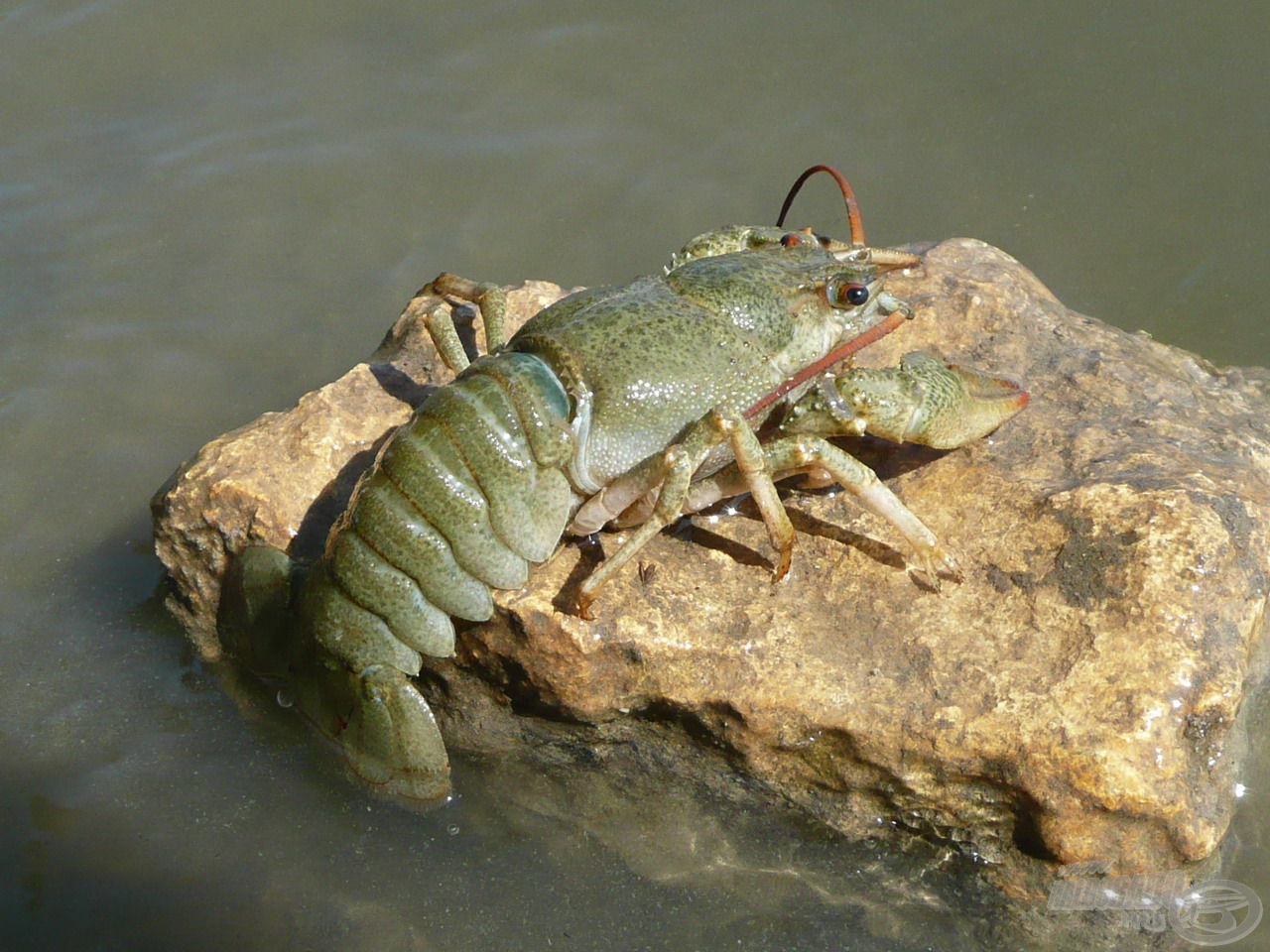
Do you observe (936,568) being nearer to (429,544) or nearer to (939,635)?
(939,635)

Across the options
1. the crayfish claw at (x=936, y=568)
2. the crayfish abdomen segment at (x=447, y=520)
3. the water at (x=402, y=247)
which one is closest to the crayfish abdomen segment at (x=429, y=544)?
the crayfish abdomen segment at (x=447, y=520)

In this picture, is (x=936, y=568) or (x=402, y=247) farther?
(x=402, y=247)

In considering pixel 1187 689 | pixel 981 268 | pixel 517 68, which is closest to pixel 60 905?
pixel 1187 689

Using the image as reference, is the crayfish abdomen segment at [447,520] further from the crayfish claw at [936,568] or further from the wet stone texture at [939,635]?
the crayfish claw at [936,568]

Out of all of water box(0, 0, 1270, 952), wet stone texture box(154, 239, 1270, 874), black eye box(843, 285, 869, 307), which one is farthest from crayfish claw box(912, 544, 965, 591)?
black eye box(843, 285, 869, 307)

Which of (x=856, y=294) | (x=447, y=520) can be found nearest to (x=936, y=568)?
(x=856, y=294)

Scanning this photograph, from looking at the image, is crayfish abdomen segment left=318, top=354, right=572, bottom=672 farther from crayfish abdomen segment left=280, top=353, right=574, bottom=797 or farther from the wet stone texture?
the wet stone texture
